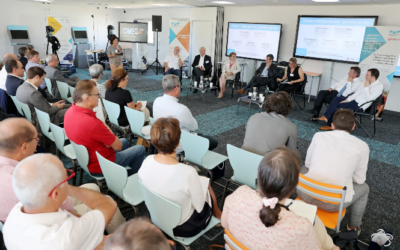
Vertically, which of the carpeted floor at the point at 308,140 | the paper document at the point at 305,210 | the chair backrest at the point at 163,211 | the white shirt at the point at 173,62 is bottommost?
the carpeted floor at the point at 308,140

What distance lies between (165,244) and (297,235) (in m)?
0.73

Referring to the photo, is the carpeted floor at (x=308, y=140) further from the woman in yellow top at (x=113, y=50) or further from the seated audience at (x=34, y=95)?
the woman in yellow top at (x=113, y=50)

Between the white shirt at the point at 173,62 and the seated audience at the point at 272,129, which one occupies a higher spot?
the white shirt at the point at 173,62

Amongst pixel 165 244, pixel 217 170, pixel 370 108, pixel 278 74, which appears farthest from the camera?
pixel 278 74

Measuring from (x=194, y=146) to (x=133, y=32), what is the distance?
10731mm

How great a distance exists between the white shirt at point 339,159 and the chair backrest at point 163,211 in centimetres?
126

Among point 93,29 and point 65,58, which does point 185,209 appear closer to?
point 65,58

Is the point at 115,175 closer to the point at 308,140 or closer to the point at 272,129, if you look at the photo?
the point at 272,129

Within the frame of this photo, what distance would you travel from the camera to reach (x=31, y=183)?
121 centimetres

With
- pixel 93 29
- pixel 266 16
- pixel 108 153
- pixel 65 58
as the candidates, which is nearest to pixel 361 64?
pixel 266 16

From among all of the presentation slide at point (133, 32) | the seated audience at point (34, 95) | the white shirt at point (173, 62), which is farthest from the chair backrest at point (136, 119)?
the presentation slide at point (133, 32)

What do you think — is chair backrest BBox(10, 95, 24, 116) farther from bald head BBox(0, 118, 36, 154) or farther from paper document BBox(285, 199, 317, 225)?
paper document BBox(285, 199, 317, 225)

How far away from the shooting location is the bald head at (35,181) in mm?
1209

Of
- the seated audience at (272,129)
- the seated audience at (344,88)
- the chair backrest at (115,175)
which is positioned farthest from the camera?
the seated audience at (344,88)
